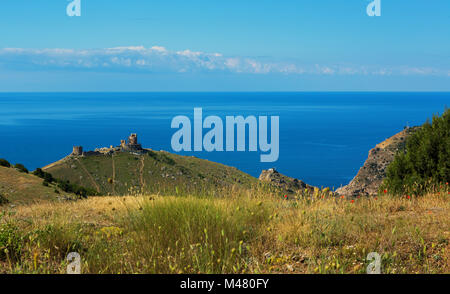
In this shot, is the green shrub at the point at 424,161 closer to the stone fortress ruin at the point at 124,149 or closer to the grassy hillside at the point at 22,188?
the grassy hillside at the point at 22,188

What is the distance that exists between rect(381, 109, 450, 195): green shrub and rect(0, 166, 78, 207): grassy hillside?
112 feet

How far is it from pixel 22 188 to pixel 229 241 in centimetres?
4323

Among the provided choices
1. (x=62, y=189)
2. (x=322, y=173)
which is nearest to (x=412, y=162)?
(x=62, y=189)

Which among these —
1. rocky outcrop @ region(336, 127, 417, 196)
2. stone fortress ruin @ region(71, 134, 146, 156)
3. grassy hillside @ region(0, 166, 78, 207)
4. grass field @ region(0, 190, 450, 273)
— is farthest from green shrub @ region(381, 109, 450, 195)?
stone fortress ruin @ region(71, 134, 146, 156)

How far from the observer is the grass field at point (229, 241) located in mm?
5551

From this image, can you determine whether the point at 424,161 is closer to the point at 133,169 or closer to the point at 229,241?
the point at 229,241

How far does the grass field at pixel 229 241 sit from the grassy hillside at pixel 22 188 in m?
36.1

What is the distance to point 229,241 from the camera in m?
6.31

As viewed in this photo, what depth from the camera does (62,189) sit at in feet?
166

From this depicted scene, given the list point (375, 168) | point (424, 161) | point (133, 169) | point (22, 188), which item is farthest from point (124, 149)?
point (424, 161)

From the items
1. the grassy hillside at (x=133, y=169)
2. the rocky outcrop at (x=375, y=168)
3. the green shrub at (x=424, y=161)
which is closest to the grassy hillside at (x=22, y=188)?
the grassy hillside at (x=133, y=169)

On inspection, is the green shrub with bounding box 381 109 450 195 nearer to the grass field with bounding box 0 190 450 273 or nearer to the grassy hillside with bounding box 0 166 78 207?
the grass field with bounding box 0 190 450 273
